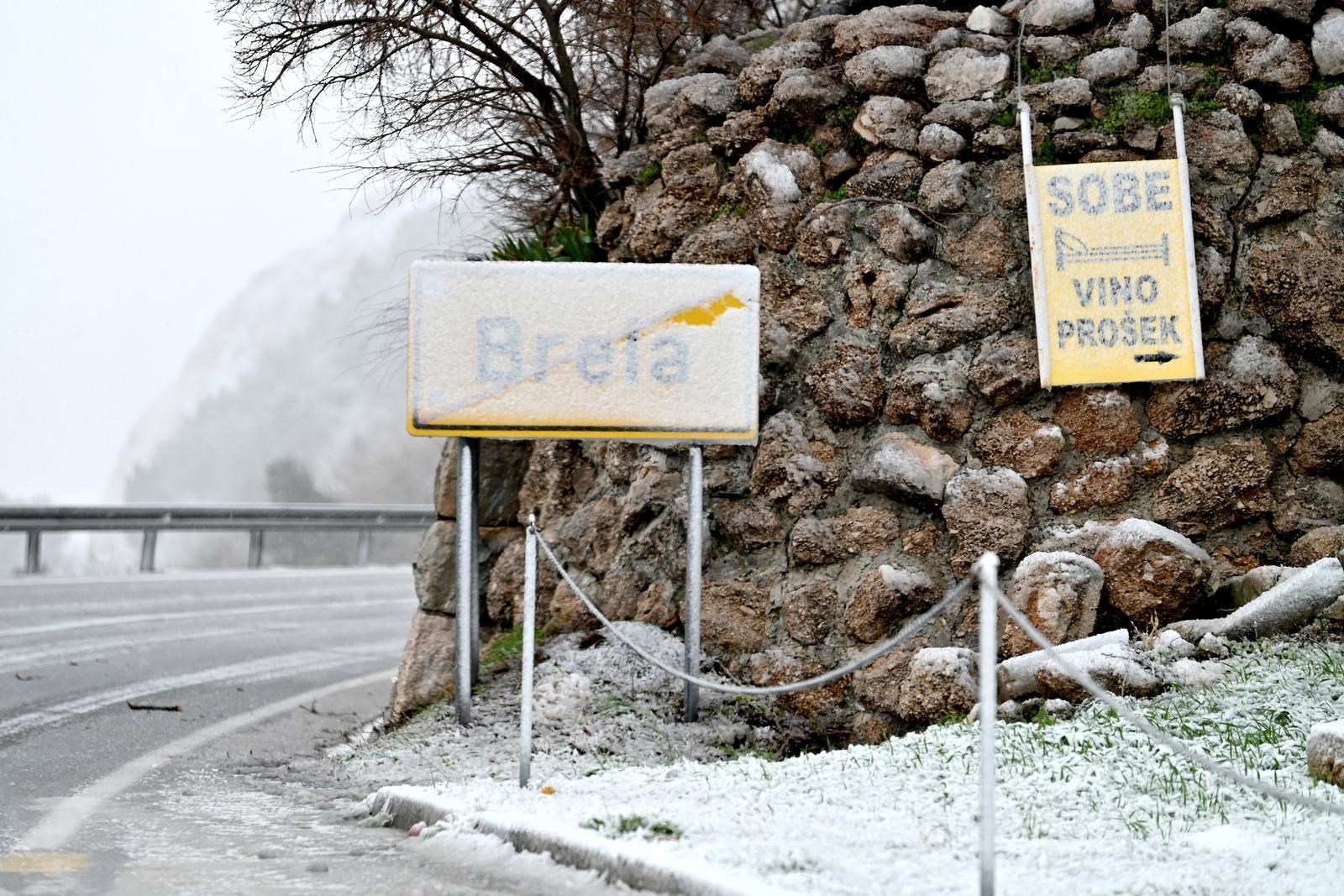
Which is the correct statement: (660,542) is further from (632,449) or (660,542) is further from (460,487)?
(460,487)

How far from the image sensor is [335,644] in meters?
13.9

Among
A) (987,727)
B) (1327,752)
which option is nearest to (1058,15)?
(1327,752)

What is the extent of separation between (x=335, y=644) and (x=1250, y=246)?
9.43 m

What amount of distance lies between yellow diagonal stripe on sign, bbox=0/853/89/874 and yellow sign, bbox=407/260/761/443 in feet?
9.09

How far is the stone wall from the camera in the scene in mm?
7648

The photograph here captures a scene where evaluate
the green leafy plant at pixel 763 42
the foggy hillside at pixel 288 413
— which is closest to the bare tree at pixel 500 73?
the green leafy plant at pixel 763 42

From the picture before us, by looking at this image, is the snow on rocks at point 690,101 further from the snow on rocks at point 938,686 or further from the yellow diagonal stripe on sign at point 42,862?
the yellow diagonal stripe on sign at point 42,862

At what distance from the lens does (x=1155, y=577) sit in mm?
7152

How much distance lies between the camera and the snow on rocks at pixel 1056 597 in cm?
706

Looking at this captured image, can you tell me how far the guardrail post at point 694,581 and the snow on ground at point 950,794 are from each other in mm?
175

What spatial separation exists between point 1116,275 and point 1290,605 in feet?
6.94

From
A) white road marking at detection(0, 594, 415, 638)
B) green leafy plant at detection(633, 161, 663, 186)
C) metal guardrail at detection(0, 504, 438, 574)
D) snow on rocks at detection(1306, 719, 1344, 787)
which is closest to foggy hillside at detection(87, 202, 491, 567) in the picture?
metal guardrail at detection(0, 504, 438, 574)

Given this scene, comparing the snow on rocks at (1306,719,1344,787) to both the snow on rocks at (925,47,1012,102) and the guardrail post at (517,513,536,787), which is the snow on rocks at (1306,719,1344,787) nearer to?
the guardrail post at (517,513,536,787)

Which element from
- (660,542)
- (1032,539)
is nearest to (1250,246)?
(1032,539)
